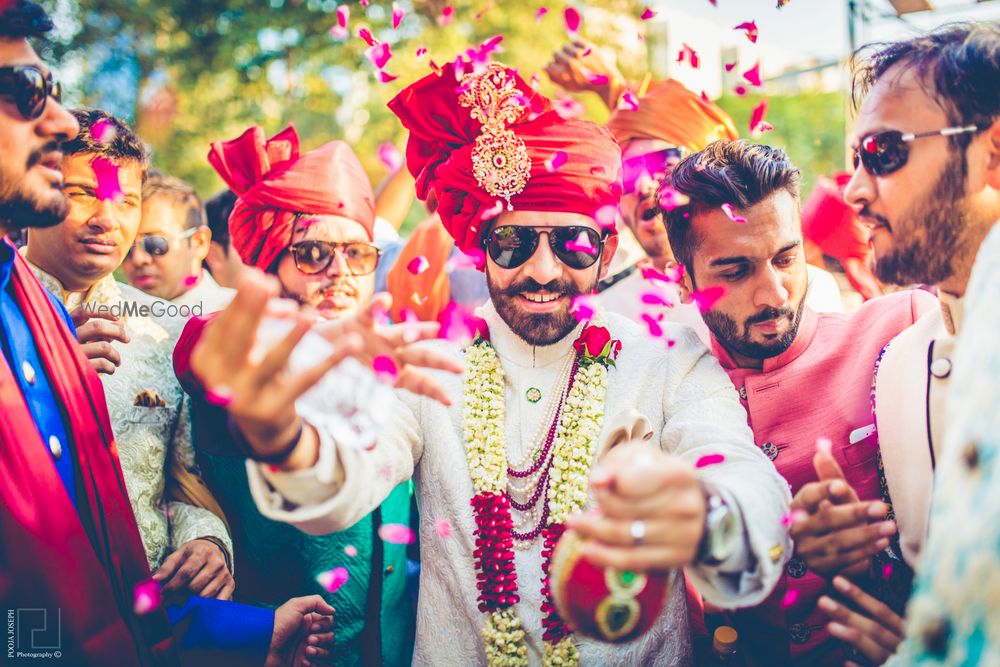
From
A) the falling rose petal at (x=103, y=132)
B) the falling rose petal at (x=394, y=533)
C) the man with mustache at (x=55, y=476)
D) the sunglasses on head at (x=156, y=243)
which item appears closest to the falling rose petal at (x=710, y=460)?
the falling rose petal at (x=394, y=533)

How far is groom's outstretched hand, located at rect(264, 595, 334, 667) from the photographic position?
2652mm

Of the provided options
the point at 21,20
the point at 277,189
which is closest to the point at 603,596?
the point at 21,20

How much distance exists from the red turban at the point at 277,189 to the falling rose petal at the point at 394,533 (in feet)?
4.58

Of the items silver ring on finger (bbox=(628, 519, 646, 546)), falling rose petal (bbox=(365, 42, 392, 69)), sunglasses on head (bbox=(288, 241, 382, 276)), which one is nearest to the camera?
silver ring on finger (bbox=(628, 519, 646, 546))

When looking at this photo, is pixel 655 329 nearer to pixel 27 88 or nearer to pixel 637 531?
pixel 637 531

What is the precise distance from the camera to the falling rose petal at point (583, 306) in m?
2.74

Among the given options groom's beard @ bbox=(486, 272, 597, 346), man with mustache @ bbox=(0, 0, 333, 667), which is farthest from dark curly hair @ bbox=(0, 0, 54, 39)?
groom's beard @ bbox=(486, 272, 597, 346)

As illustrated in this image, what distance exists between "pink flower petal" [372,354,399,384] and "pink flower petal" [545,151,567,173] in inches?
44.2

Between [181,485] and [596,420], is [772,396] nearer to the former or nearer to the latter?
[596,420]

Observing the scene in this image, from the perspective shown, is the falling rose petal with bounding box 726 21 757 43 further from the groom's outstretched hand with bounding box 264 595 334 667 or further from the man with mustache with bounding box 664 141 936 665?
the groom's outstretched hand with bounding box 264 595 334 667

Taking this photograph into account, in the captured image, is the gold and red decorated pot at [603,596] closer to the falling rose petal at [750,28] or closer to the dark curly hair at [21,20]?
the falling rose petal at [750,28]

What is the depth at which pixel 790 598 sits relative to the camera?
2.71 metres

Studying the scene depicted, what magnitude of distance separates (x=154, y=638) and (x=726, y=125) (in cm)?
367

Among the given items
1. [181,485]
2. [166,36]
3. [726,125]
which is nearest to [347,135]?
[166,36]
